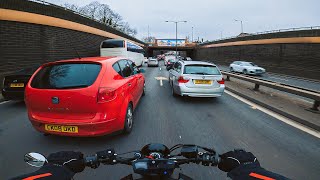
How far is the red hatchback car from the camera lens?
370cm

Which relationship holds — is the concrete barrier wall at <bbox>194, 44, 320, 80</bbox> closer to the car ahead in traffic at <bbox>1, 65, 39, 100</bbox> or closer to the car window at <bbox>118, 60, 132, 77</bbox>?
the car window at <bbox>118, 60, 132, 77</bbox>

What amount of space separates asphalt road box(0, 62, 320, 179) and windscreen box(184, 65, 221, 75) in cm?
173

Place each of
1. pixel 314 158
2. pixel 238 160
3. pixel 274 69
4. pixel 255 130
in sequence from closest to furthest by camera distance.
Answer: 1. pixel 238 160
2. pixel 314 158
3. pixel 255 130
4. pixel 274 69

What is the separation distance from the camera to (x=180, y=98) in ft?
27.5

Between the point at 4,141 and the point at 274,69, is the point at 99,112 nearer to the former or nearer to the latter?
the point at 4,141

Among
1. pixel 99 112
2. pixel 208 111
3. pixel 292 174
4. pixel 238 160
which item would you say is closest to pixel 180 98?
pixel 208 111

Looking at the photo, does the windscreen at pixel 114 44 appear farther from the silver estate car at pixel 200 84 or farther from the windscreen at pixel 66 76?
the windscreen at pixel 66 76

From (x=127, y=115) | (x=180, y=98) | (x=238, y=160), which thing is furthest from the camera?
(x=180, y=98)

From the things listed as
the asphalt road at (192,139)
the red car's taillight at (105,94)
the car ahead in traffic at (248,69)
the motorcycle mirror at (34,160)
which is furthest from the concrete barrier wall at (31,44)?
the car ahead in traffic at (248,69)

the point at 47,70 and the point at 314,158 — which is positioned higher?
the point at 47,70

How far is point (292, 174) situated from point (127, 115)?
299 cm

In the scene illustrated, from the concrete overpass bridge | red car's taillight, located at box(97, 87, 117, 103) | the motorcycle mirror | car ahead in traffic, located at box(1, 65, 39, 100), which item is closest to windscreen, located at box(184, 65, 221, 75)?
red car's taillight, located at box(97, 87, 117, 103)

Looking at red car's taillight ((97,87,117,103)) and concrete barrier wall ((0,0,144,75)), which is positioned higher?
concrete barrier wall ((0,0,144,75))

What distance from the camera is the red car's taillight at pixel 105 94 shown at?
12.3ft
